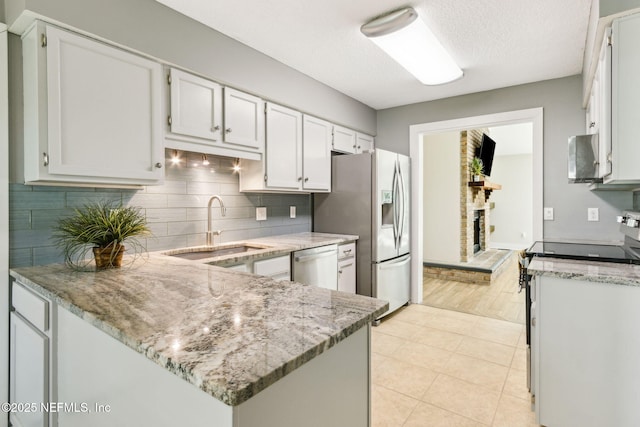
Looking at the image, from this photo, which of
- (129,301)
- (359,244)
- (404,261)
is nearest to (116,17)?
(129,301)

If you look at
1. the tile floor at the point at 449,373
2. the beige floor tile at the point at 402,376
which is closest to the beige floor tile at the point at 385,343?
the tile floor at the point at 449,373

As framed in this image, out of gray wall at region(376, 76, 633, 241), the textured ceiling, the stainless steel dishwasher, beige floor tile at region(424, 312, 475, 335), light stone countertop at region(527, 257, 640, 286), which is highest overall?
the textured ceiling

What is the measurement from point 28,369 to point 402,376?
2134 mm

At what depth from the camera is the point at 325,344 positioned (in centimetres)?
80

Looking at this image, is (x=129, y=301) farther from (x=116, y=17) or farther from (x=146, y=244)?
(x=116, y=17)

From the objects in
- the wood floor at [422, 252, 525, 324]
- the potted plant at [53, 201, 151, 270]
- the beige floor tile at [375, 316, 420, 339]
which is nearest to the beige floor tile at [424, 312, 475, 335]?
the beige floor tile at [375, 316, 420, 339]

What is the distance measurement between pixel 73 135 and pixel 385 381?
238 cm

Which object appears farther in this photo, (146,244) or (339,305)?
(146,244)

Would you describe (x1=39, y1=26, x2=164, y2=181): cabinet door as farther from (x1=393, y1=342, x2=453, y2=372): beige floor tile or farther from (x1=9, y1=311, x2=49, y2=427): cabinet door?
(x1=393, y1=342, x2=453, y2=372): beige floor tile

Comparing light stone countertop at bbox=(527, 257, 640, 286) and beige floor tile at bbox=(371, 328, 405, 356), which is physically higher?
light stone countertop at bbox=(527, 257, 640, 286)

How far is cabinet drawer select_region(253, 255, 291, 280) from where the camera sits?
2369 millimetres

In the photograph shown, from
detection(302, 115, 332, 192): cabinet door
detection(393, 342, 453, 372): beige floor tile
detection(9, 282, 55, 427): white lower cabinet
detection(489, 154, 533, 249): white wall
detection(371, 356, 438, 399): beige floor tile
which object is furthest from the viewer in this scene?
detection(489, 154, 533, 249): white wall

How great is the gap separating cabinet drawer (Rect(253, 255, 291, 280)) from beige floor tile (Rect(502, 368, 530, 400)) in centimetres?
168

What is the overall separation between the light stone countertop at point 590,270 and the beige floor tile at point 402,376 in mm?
1070
